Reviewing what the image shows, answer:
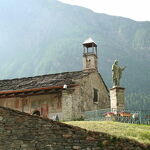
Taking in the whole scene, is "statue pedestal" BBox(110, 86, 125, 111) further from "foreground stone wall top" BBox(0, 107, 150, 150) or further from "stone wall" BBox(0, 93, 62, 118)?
"foreground stone wall top" BBox(0, 107, 150, 150)

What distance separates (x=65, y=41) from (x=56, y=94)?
7614cm

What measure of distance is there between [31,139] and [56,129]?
0.83 meters

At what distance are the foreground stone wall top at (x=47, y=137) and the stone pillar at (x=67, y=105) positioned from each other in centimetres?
1371

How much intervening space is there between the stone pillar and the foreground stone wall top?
540 inches

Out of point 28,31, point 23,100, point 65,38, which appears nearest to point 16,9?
point 28,31

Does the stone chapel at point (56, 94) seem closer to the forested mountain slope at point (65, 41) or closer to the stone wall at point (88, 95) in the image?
the stone wall at point (88, 95)

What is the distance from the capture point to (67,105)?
24.8 m

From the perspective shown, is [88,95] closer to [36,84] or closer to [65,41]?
[36,84]

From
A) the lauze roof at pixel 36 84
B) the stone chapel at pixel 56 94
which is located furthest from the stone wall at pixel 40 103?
the lauze roof at pixel 36 84

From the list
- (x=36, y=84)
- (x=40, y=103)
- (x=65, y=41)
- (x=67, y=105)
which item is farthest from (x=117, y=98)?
(x=65, y=41)

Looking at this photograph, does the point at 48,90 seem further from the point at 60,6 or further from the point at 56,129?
the point at 60,6

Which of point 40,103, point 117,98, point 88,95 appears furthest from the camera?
point 88,95

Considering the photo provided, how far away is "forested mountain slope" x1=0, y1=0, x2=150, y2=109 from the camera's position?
81562mm

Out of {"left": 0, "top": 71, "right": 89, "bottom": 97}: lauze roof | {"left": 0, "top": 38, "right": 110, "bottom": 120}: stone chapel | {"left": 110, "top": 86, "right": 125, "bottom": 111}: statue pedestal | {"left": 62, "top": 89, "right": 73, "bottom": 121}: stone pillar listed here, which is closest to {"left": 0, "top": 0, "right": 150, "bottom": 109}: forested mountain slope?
{"left": 0, "top": 38, "right": 110, "bottom": 120}: stone chapel
